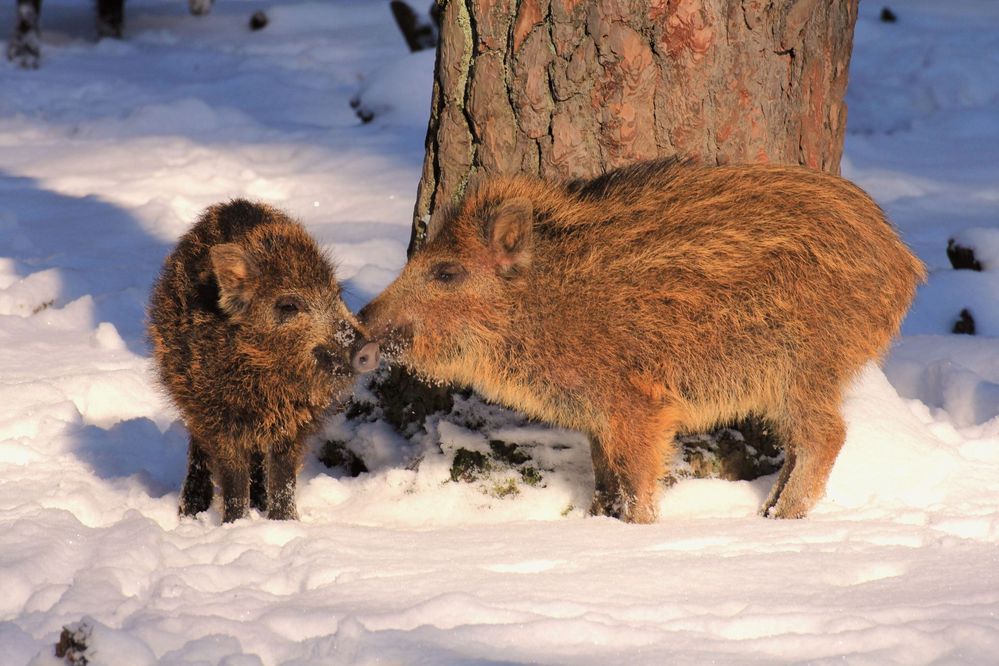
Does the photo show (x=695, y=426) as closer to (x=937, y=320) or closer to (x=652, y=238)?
(x=652, y=238)

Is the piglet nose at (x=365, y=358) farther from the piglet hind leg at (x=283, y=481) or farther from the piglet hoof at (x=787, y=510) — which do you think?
the piglet hoof at (x=787, y=510)

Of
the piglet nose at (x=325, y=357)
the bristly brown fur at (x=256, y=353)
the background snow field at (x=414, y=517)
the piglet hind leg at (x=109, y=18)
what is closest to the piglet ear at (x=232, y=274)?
the bristly brown fur at (x=256, y=353)

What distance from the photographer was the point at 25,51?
13.4m

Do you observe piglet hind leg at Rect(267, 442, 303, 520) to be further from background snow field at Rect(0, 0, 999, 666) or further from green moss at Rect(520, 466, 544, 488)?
green moss at Rect(520, 466, 544, 488)

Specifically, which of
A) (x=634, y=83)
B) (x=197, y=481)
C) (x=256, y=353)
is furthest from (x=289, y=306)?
(x=634, y=83)

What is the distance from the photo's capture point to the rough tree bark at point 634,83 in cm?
414

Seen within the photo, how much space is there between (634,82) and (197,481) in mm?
2085

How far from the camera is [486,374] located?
4.14 m

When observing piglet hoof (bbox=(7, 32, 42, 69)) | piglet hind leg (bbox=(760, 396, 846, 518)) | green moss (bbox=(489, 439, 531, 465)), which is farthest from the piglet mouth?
piglet hoof (bbox=(7, 32, 42, 69))

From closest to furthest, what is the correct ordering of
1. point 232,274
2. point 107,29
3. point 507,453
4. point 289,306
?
point 232,274
point 289,306
point 507,453
point 107,29

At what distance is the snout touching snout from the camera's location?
396 centimetres

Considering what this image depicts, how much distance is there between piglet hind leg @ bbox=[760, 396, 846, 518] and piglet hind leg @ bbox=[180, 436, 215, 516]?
1.98 meters

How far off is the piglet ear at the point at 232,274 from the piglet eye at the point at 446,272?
62 cm

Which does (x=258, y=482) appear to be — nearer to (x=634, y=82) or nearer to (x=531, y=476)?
(x=531, y=476)
